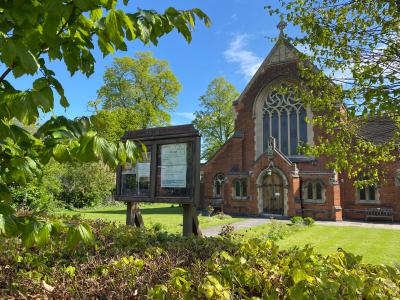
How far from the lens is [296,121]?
79.4ft

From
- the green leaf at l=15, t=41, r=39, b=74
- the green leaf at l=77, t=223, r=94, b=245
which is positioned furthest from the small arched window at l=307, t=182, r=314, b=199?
the green leaf at l=15, t=41, r=39, b=74

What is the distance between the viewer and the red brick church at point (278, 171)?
825 inches

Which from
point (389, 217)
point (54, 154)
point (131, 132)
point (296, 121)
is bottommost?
point (389, 217)

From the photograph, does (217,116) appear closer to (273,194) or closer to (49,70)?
(273,194)

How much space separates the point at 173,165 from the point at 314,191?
16954mm

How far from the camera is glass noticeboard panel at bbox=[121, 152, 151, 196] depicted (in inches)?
299

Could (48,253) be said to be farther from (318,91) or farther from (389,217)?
(389,217)

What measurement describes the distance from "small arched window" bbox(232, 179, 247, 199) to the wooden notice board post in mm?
17363

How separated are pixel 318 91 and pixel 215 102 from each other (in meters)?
35.9

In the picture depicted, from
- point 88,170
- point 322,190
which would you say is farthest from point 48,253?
point 88,170

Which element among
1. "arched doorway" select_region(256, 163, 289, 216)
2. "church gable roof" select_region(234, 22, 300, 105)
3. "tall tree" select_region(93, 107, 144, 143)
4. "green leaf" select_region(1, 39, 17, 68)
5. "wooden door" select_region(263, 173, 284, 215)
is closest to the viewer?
"green leaf" select_region(1, 39, 17, 68)

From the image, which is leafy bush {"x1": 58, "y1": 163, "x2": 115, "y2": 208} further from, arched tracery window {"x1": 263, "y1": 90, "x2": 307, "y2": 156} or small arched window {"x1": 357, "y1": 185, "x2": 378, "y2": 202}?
small arched window {"x1": 357, "y1": 185, "x2": 378, "y2": 202}

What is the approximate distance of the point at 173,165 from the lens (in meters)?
7.08

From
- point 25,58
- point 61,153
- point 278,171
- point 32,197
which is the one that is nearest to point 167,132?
point 61,153
